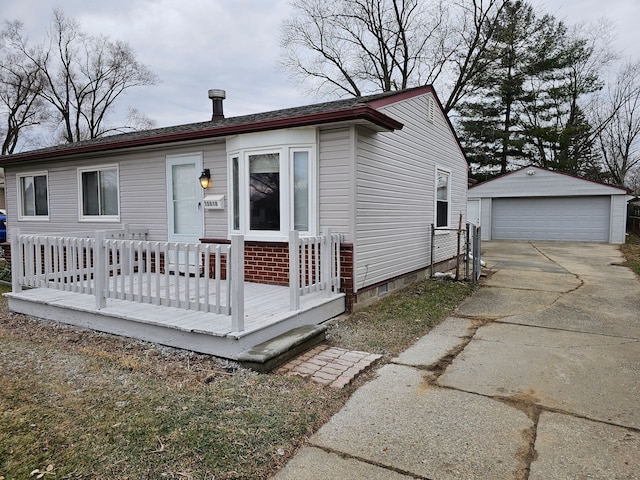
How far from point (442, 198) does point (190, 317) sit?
6804mm

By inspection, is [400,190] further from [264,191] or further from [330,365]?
[330,365]

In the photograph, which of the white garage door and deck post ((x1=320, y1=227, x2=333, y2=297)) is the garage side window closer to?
deck post ((x1=320, y1=227, x2=333, y2=297))

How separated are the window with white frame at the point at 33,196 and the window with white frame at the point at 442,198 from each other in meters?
8.50

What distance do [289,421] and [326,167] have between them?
3.67 m

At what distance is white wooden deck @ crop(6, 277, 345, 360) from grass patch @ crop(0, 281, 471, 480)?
0.54 feet

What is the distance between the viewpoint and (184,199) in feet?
24.1

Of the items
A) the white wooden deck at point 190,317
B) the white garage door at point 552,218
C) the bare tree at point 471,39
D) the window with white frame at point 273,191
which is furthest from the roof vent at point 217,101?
the bare tree at point 471,39

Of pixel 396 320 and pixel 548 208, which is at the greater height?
pixel 548 208

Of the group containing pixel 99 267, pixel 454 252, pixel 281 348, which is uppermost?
pixel 99 267

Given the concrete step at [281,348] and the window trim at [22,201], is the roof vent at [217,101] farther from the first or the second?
the concrete step at [281,348]

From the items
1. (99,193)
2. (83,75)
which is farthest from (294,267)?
(83,75)

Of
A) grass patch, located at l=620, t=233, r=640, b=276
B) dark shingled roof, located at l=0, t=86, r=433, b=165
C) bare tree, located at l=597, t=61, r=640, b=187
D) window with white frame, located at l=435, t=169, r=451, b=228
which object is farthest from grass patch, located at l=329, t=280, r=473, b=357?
bare tree, located at l=597, t=61, r=640, b=187

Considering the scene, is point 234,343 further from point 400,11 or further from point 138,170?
point 400,11

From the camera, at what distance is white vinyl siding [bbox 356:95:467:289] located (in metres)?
5.98
